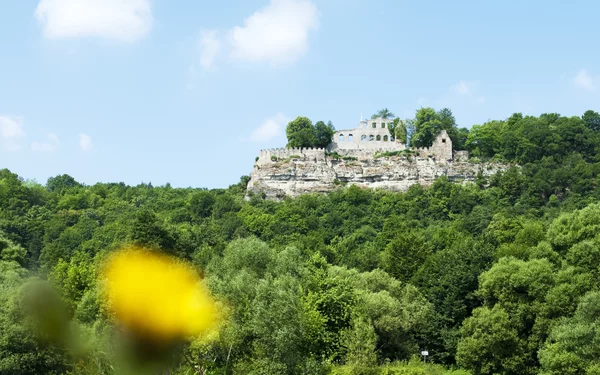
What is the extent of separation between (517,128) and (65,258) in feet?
190

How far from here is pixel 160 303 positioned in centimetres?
3766

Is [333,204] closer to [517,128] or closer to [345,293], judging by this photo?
[517,128]

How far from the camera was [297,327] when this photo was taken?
37719 millimetres

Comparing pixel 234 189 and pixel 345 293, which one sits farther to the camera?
pixel 234 189

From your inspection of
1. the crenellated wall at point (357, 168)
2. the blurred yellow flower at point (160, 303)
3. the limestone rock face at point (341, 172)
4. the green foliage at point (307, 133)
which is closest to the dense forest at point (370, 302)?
the blurred yellow flower at point (160, 303)

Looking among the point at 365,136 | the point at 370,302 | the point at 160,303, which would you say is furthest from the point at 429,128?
the point at 160,303

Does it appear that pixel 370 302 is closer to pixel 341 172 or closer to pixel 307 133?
pixel 341 172

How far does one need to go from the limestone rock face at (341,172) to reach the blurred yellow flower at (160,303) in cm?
5304

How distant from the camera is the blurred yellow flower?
37.0m

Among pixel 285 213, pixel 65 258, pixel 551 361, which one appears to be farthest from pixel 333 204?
pixel 551 361

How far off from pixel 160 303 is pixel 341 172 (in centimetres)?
6002

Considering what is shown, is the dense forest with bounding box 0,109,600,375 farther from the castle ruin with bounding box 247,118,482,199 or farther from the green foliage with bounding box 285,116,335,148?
the green foliage with bounding box 285,116,335,148

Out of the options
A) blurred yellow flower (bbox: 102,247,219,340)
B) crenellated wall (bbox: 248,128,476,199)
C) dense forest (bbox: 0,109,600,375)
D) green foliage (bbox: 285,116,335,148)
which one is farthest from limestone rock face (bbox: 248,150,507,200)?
blurred yellow flower (bbox: 102,247,219,340)

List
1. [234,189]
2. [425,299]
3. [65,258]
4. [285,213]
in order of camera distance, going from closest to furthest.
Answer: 1. [425,299]
2. [65,258]
3. [285,213]
4. [234,189]
